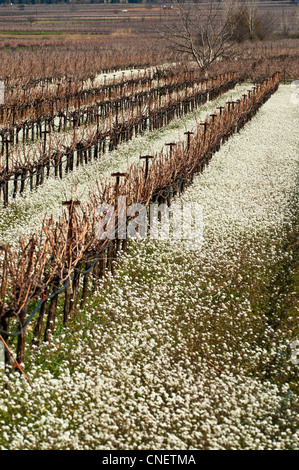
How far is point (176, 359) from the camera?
9.77 m

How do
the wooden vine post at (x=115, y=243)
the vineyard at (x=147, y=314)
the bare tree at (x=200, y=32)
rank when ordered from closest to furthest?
the vineyard at (x=147, y=314) → the wooden vine post at (x=115, y=243) → the bare tree at (x=200, y=32)

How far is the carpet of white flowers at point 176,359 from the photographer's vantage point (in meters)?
7.93

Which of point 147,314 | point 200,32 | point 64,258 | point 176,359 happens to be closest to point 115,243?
point 147,314

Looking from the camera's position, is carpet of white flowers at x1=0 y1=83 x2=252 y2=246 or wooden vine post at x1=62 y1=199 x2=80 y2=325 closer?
wooden vine post at x1=62 y1=199 x2=80 y2=325

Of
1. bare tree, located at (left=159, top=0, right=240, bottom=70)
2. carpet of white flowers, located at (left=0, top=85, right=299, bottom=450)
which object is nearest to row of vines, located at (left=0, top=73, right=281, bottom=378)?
carpet of white flowers, located at (left=0, top=85, right=299, bottom=450)

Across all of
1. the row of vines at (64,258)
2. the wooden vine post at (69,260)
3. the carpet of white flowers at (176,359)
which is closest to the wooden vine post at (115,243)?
the row of vines at (64,258)

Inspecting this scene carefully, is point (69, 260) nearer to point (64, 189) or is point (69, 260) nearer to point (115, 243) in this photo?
point (115, 243)

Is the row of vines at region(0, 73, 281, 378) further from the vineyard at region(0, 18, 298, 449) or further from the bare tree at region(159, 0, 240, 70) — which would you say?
the bare tree at region(159, 0, 240, 70)

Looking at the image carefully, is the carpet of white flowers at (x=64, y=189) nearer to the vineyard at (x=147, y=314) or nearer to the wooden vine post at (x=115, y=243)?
the vineyard at (x=147, y=314)

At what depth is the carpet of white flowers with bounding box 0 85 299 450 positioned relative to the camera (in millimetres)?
7934

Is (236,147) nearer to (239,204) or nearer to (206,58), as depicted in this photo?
(239,204)

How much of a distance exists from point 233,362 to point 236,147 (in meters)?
17.5

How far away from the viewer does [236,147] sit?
2595 cm

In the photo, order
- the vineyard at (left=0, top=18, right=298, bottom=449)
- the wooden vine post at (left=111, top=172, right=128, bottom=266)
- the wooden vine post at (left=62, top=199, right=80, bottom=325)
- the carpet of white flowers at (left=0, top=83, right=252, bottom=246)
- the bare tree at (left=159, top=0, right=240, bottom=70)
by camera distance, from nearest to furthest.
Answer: the vineyard at (left=0, top=18, right=298, bottom=449) < the wooden vine post at (left=62, top=199, right=80, bottom=325) < the wooden vine post at (left=111, top=172, right=128, bottom=266) < the carpet of white flowers at (left=0, top=83, right=252, bottom=246) < the bare tree at (left=159, top=0, right=240, bottom=70)
